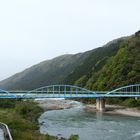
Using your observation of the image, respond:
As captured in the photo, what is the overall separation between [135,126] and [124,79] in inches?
1899

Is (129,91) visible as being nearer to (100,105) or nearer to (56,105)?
(100,105)

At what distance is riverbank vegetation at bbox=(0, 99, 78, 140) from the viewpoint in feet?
122

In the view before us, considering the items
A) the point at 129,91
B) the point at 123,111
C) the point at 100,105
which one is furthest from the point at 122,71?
the point at 123,111

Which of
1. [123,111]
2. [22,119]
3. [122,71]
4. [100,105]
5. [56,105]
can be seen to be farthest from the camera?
[122,71]

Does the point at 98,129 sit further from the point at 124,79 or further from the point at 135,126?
the point at 124,79

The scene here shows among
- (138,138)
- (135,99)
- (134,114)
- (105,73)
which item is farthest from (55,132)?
(105,73)

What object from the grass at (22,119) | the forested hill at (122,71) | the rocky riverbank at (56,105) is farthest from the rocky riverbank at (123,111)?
the grass at (22,119)

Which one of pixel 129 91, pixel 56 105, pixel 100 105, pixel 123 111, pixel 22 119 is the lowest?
pixel 56 105

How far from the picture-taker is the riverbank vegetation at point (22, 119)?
122 feet

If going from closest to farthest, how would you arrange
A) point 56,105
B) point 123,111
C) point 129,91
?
point 123,111
point 129,91
point 56,105

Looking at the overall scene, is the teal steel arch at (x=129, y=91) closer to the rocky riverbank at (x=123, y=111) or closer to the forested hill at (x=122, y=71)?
the forested hill at (x=122, y=71)

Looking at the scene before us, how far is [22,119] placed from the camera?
53219 mm

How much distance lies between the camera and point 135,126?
58031mm

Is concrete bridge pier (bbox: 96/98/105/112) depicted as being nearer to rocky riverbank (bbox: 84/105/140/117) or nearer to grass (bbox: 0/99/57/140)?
rocky riverbank (bbox: 84/105/140/117)
